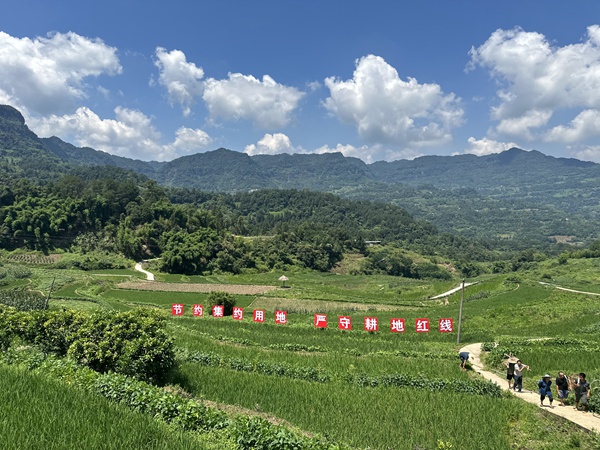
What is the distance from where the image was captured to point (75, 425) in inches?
305

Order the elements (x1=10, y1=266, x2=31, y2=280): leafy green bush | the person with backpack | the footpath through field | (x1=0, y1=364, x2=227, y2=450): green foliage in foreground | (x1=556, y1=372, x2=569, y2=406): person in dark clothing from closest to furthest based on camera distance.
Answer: (x1=0, y1=364, x2=227, y2=450): green foliage in foreground < the footpath through field < the person with backpack < (x1=556, y1=372, x2=569, y2=406): person in dark clothing < (x1=10, y1=266, x2=31, y2=280): leafy green bush

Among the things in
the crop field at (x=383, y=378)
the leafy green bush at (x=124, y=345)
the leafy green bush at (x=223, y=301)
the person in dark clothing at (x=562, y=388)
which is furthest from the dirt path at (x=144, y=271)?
the person in dark clothing at (x=562, y=388)

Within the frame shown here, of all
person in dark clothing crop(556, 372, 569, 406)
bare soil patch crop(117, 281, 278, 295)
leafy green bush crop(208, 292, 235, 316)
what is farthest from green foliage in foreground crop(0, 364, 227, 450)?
bare soil patch crop(117, 281, 278, 295)

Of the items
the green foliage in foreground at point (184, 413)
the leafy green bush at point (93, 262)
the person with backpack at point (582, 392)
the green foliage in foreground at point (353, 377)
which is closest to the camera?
the green foliage in foreground at point (184, 413)

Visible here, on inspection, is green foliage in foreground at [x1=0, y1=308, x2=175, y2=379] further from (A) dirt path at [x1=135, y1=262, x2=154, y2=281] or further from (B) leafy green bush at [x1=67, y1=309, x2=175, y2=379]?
(A) dirt path at [x1=135, y1=262, x2=154, y2=281]

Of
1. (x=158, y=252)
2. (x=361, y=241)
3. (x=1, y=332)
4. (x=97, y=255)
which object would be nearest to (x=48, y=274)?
(x=97, y=255)

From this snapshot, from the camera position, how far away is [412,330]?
119 ft

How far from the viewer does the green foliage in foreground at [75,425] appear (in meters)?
7.02

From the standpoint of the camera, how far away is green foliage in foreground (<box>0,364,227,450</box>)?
7.02m

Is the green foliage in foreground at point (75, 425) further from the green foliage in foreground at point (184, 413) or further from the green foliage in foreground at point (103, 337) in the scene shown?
the green foliage in foreground at point (103, 337)

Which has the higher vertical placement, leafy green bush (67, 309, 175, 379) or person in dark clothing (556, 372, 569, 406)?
leafy green bush (67, 309, 175, 379)

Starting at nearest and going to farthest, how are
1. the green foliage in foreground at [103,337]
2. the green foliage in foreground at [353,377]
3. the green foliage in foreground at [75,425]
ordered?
1. the green foliage in foreground at [75,425]
2. the green foliage in foreground at [103,337]
3. the green foliage in foreground at [353,377]

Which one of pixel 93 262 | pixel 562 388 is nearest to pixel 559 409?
pixel 562 388

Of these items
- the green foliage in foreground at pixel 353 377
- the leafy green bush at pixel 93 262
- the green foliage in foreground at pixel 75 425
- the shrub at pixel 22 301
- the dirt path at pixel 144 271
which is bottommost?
→ the dirt path at pixel 144 271
